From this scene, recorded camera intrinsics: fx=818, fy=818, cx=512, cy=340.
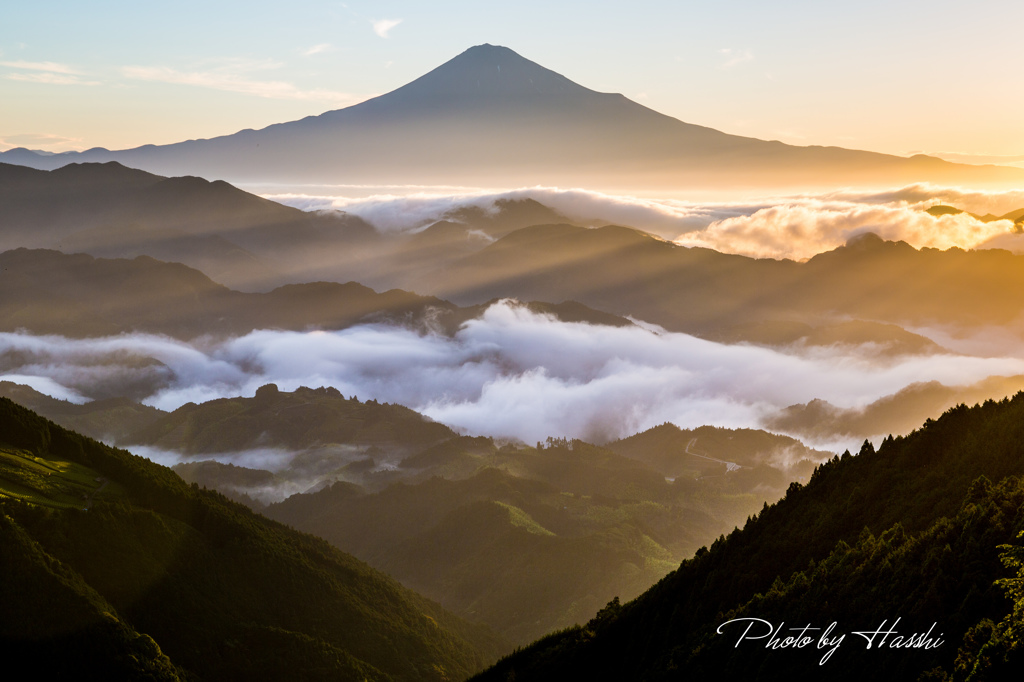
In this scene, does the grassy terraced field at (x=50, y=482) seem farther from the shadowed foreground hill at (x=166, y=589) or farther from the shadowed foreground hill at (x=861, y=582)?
the shadowed foreground hill at (x=861, y=582)

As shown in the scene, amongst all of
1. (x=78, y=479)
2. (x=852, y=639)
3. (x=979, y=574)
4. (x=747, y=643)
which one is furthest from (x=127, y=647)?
(x=979, y=574)

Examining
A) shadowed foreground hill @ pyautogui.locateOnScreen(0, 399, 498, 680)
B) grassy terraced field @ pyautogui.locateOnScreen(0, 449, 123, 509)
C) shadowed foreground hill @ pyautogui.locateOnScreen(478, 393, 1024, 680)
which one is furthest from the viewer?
grassy terraced field @ pyautogui.locateOnScreen(0, 449, 123, 509)

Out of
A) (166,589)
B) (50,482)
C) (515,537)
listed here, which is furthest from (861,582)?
(515,537)

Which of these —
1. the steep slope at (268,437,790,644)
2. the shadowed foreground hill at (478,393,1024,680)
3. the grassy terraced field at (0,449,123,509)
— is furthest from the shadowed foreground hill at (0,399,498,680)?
the steep slope at (268,437,790,644)

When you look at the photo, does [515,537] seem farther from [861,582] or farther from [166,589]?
[861,582]

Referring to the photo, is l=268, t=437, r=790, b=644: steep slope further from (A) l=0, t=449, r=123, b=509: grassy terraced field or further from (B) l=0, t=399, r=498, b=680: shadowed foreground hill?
(A) l=0, t=449, r=123, b=509: grassy terraced field

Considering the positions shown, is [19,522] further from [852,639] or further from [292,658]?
[852,639]

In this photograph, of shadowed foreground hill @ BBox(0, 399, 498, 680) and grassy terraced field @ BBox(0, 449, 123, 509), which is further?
grassy terraced field @ BBox(0, 449, 123, 509)
